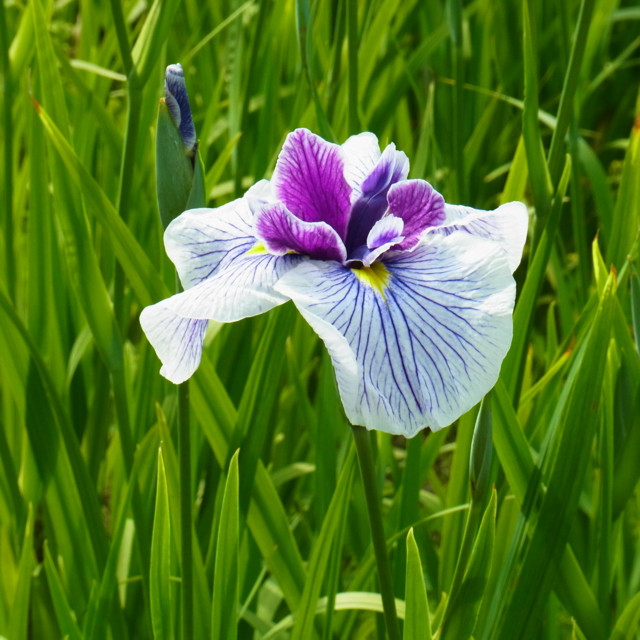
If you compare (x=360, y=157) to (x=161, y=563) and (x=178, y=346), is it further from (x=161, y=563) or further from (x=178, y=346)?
(x=161, y=563)

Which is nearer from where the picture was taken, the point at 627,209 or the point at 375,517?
the point at 375,517

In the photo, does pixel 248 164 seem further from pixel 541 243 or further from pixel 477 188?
pixel 541 243

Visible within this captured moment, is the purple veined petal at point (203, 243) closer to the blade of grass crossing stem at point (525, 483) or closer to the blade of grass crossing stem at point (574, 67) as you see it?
the blade of grass crossing stem at point (525, 483)

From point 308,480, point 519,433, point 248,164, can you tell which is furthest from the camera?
point 248,164

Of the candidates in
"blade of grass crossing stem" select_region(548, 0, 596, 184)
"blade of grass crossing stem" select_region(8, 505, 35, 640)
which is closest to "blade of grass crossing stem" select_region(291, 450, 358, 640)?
"blade of grass crossing stem" select_region(8, 505, 35, 640)

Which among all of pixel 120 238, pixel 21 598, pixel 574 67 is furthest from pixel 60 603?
pixel 574 67

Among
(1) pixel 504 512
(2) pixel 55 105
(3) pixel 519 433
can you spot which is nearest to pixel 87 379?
(2) pixel 55 105
